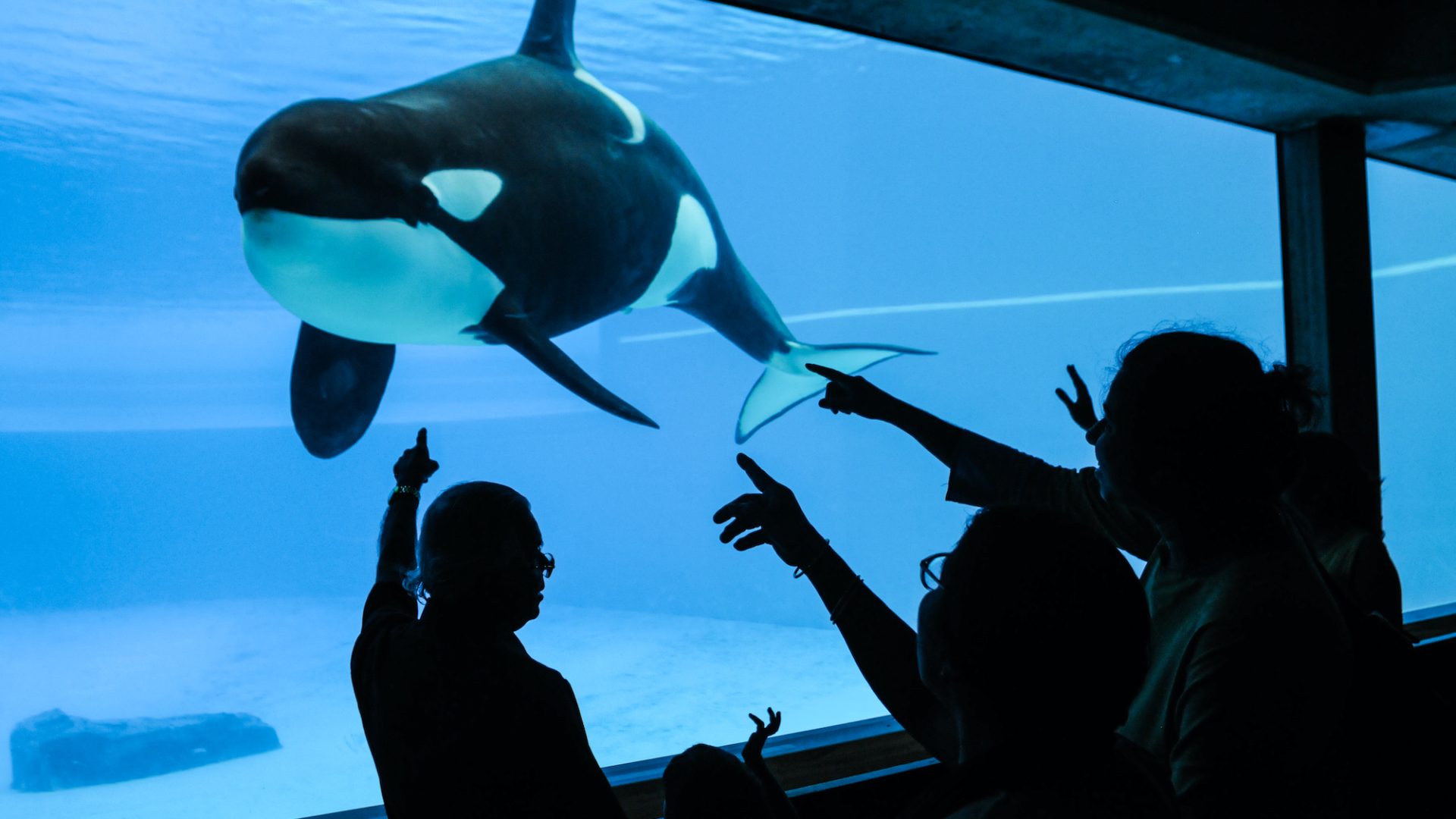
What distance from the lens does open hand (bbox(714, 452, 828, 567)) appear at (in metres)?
1.50

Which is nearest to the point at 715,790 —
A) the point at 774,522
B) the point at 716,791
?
the point at 716,791

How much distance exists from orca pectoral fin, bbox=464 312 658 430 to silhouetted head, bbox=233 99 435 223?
0.47m

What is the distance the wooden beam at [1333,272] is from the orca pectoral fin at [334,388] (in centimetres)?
527

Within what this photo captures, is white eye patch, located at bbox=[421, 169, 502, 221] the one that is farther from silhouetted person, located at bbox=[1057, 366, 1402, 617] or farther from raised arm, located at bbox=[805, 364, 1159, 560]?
silhouetted person, located at bbox=[1057, 366, 1402, 617]

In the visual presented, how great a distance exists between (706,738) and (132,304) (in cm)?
1032

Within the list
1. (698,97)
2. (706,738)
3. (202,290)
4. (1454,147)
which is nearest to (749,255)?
(698,97)

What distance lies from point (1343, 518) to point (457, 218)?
3.06 metres

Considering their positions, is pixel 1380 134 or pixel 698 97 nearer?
pixel 1380 134

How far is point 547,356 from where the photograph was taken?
312cm

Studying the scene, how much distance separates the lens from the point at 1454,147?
579 centimetres

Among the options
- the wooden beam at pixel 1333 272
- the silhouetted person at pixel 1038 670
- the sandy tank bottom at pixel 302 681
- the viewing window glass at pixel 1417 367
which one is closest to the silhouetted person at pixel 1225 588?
the silhouetted person at pixel 1038 670

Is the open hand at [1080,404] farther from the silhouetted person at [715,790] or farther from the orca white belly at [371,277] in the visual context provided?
the orca white belly at [371,277]

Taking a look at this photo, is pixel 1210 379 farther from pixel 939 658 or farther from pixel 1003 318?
pixel 1003 318

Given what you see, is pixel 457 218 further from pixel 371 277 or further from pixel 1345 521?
pixel 1345 521
